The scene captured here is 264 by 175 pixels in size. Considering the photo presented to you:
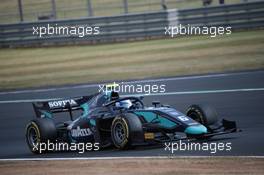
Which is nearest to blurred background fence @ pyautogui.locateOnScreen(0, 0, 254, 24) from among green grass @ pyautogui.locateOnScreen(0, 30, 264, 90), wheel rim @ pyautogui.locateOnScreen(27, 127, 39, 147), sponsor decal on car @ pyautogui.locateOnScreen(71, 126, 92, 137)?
green grass @ pyautogui.locateOnScreen(0, 30, 264, 90)

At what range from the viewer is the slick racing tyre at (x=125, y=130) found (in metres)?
12.3

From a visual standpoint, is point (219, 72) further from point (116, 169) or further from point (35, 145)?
point (116, 169)

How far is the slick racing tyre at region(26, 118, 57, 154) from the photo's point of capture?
44.5ft

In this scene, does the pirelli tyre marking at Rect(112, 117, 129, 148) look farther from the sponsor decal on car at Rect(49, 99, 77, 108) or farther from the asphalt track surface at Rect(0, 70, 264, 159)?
the sponsor decal on car at Rect(49, 99, 77, 108)

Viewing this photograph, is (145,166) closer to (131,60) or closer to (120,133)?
(120,133)

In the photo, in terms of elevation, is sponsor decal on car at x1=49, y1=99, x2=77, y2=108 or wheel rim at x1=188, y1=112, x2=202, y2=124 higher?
sponsor decal on car at x1=49, y1=99, x2=77, y2=108

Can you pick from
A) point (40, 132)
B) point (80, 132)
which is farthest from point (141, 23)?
point (40, 132)

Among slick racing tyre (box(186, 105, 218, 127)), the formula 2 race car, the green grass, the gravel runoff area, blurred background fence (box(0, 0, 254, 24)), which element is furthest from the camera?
blurred background fence (box(0, 0, 254, 24))

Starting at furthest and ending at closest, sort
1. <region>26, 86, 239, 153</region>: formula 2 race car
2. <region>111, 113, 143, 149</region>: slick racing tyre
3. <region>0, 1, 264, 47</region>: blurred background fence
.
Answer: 1. <region>0, 1, 264, 47</region>: blurred background fence
2. <region>26, 86, 239, 153</region>: formula 2 race car
3. <region>111, 113, 143, 149</region>: slick racing tyre

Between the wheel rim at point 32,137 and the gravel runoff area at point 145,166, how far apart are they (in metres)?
1.35

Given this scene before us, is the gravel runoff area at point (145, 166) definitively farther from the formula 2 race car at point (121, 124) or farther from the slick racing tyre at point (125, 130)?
the formula 2 race car at point (121, 124)

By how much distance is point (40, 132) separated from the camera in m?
13.6

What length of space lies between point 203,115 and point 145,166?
244 cm

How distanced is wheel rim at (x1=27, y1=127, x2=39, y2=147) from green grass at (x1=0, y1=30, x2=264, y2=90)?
422 inches
